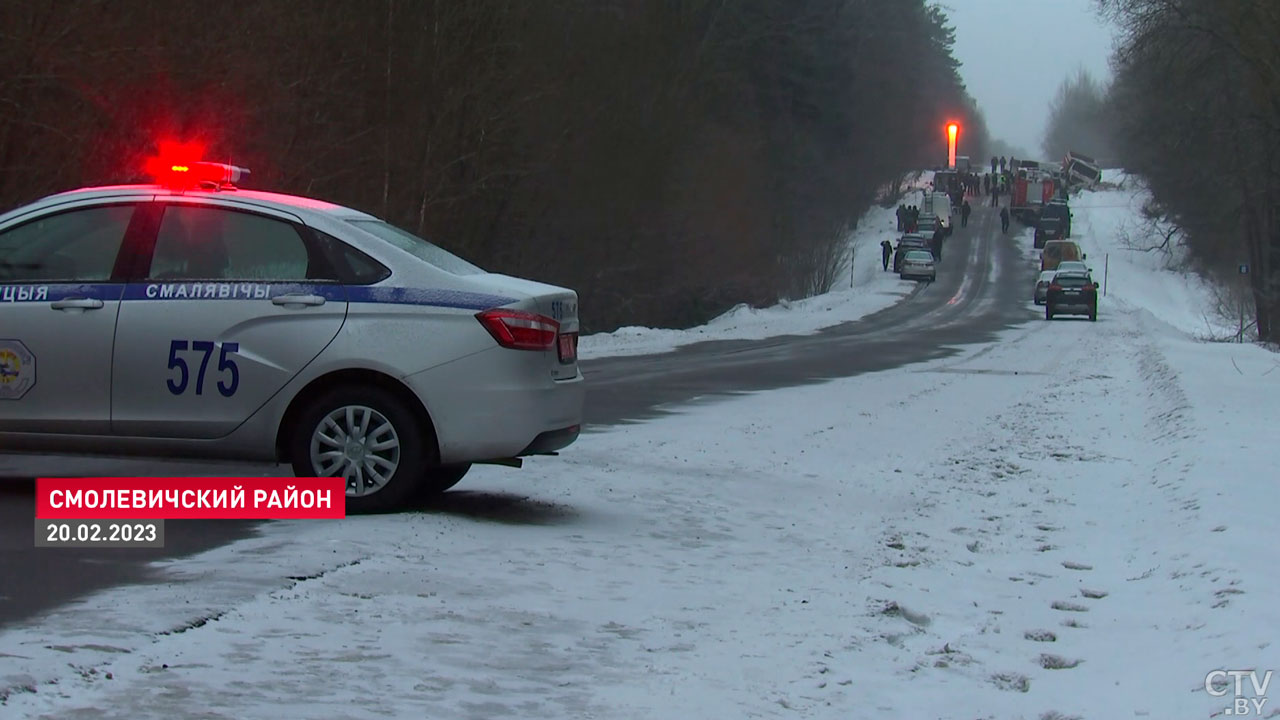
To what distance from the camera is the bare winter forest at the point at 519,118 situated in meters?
23.8

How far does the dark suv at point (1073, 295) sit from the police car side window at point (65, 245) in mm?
44442

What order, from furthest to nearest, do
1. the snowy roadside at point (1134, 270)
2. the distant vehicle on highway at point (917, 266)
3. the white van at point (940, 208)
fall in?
the white van at point (940, 208)
the distant vehicle on highway at point (917, 266)
the snowy roadside at point (1134, 270)

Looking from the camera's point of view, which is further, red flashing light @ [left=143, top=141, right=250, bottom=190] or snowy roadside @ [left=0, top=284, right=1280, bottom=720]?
red flashing light @ [left=143, top=141, right=250, bottom=190]

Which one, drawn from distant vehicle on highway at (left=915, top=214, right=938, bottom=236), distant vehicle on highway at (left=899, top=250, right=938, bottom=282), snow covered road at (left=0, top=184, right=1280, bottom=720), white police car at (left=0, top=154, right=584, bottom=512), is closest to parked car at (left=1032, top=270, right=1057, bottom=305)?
distant vehicle on highway at (left=899, top=250, right=938, bottom=282)

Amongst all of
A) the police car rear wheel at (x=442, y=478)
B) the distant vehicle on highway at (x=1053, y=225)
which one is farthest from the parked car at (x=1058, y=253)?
the police car rear wheel at (x=442, y=478)

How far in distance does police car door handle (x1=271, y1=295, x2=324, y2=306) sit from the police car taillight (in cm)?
80

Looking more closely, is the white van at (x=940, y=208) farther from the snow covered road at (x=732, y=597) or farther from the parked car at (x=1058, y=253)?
the snow covered road at (x=732, y=597)

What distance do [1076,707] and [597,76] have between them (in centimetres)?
4499

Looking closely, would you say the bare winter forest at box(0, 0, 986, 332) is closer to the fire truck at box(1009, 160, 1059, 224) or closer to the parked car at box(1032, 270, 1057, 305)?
the parked car at box(1032, 270, 1057, 305)

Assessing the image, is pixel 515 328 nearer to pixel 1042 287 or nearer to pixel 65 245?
pixel 65 245

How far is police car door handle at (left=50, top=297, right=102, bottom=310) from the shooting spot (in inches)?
327

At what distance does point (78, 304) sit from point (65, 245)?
0.41 m

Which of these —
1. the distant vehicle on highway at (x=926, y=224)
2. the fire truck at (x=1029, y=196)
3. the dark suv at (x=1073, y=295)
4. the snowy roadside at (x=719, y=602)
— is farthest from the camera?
the fire truck at (x=1029, y=196)

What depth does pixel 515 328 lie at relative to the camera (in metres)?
8.32
